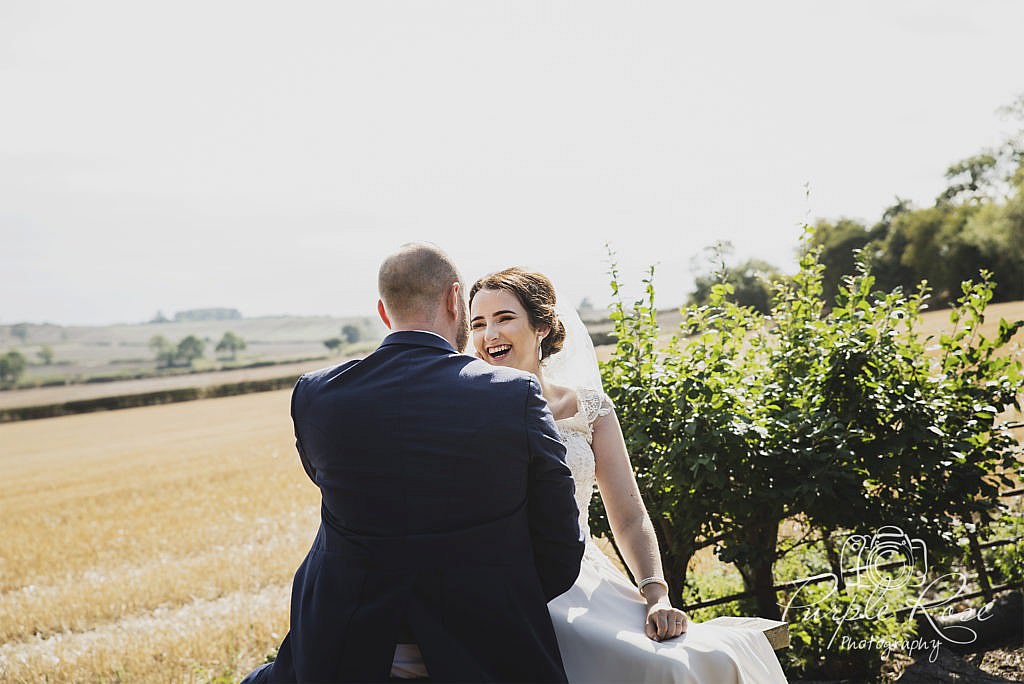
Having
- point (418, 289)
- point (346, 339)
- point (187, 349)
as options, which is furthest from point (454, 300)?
point (187, 349)

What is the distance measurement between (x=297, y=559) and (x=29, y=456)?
83.8 feet

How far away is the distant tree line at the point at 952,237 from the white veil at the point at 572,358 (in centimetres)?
2191

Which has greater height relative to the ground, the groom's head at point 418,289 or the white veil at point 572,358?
the groom's head at point 418,289

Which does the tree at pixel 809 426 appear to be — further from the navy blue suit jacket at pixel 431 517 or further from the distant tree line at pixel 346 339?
the distant tree line at pixel 346 339

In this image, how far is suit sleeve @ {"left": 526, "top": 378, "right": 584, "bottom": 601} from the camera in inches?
99.0

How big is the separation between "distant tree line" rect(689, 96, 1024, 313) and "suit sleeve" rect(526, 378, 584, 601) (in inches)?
941

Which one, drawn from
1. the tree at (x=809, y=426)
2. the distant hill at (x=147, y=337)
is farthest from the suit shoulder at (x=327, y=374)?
the distant hill at (x=147, y=337)

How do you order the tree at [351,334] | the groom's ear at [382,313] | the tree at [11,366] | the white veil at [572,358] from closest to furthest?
the groom's ear at [382,313]
the white veil at [572,358]
the tree at [11,366]
the tree at [351,334]

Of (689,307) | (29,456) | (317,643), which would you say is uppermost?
(689,307)

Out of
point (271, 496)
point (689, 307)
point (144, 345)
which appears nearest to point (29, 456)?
point (271, 496)

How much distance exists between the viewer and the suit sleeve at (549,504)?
2516 millimetres

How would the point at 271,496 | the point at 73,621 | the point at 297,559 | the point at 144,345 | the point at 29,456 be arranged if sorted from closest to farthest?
the point at 73,621 → the point at 297,559 → the point at 271,496 → the point at 29,456 → the point at 144,345

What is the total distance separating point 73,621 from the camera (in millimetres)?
8711

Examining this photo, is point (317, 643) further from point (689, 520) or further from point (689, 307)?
point (689, 307)
